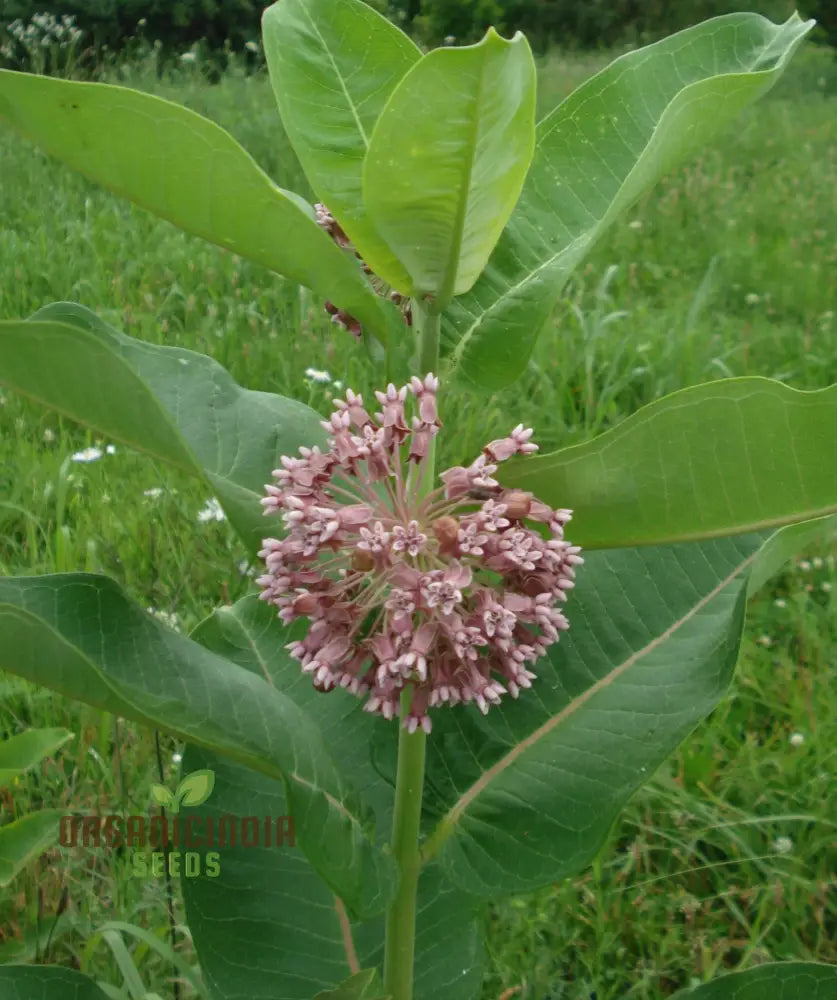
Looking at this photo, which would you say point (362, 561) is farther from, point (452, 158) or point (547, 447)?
point (547, 447)

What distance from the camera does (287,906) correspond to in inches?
45.1

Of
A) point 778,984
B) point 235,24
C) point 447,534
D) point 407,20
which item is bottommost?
point 778,984

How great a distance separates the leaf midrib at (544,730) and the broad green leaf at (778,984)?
290 mm

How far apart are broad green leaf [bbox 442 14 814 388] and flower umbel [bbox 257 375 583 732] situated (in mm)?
77

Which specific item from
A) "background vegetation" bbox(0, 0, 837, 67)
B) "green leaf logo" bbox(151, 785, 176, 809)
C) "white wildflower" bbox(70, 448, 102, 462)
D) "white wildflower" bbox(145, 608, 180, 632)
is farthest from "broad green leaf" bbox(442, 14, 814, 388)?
"background vegetation" bbox(0, 0, 837, 67)

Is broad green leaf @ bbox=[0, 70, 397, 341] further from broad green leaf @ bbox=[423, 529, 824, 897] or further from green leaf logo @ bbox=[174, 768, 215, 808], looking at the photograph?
green leaf logo @ bbox=[174, 768, 215, 808]

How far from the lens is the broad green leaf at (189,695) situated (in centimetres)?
77

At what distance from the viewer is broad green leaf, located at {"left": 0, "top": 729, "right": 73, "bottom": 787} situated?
1.31 meters

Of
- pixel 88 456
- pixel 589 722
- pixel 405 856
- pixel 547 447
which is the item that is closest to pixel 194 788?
pixel 405 856

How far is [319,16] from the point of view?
0.84 metres

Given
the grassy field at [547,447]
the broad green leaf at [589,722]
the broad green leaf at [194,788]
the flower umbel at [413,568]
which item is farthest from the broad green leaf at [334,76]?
the broad green leaf at [194,788]

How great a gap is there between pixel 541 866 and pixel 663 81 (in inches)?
25.6

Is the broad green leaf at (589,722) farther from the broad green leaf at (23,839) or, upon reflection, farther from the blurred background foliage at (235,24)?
the blurred background foliage at (235,24)

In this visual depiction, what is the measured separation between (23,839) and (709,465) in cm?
94
